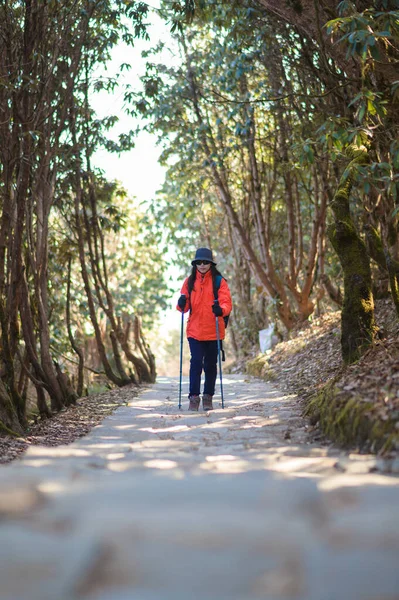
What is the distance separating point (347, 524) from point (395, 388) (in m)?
2.26

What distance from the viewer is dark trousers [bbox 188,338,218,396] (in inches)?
330

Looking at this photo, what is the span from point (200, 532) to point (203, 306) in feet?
20.3

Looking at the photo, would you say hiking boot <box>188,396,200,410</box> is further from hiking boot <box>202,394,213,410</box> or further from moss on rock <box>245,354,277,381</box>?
moss on rock <box>245,354,277,381</box>

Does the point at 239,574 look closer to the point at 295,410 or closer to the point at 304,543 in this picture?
the point at 304,543

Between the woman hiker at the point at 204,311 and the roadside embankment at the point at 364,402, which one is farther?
the woman hiker at the point at 204,311

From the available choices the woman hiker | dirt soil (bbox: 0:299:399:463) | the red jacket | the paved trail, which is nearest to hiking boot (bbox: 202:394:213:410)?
the woman hiker

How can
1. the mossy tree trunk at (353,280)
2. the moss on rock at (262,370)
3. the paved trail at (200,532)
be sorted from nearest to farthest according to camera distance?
the paved trail at (200,532) → the mossy tree trunk at (353,280) → the moss on rock at (262,370)

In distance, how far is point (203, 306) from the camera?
28.1 feet

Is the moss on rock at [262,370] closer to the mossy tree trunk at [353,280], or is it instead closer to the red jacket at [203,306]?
the red jacket at [203,306]

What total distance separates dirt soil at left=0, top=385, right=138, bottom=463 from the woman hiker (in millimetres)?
1304

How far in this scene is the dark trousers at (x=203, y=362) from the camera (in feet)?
27.5

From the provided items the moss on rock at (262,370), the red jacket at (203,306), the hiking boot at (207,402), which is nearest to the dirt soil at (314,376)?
the moss on rock at (262,370)

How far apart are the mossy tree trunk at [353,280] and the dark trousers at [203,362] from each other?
6.20 ft

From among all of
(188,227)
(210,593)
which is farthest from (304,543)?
(188,227)
